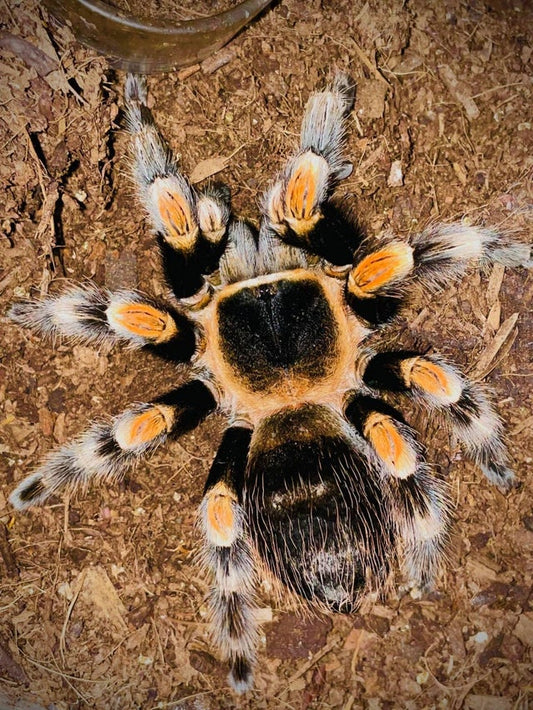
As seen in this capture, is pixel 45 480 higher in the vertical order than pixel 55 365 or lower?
lower

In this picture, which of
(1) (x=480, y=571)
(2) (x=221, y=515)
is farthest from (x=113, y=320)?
(1) (x=480, y=571)

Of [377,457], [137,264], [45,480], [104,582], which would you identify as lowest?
[104,582]

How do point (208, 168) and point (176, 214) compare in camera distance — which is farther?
point (208, 168)

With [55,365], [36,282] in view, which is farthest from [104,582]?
[36,282]

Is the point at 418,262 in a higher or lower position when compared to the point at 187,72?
lower

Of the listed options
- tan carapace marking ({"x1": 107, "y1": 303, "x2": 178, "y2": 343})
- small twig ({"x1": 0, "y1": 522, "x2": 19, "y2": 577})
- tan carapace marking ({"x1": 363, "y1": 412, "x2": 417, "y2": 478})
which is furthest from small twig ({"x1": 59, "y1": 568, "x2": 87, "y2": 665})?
tan carapace marking ({"x1": 363, "y1": 412, "x2": 417, "y2": 478})

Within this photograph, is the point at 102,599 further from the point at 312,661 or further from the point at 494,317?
the point at 494,317

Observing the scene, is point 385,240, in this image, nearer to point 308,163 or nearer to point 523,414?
point 308,163
